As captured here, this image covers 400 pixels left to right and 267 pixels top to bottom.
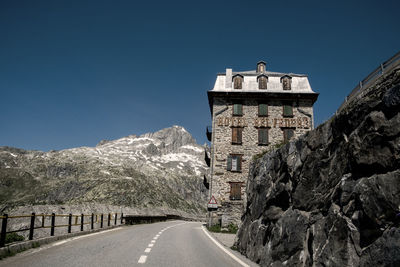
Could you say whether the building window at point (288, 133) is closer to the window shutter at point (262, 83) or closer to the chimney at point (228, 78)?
the window shutter at point (262, 83)

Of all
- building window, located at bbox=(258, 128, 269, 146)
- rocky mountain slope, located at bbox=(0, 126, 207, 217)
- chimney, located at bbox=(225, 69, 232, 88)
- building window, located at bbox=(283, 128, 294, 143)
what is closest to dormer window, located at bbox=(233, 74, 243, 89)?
chimney, located at bbox=(225, 69, 232, 88)

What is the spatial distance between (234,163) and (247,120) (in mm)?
4609

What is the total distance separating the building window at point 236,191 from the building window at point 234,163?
133 cm

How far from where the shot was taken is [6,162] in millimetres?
184625

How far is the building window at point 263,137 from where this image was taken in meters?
30.1

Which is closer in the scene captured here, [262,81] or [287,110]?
[287,110]

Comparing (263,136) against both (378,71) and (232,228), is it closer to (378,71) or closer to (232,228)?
(232,228)

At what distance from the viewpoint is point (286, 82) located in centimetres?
3244

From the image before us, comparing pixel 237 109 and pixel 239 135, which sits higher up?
pixel 237 109

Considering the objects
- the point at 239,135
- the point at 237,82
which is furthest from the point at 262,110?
the point at 237,82

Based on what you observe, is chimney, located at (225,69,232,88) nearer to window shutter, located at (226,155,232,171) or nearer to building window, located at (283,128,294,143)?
building window, located at (283,128,294,143)

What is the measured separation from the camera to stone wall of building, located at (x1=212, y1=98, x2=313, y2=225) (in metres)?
29.1

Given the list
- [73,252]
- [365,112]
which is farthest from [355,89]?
[73,252]

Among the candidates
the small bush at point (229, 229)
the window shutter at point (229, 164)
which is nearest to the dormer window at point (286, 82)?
the window shutter at point (229, 164)
